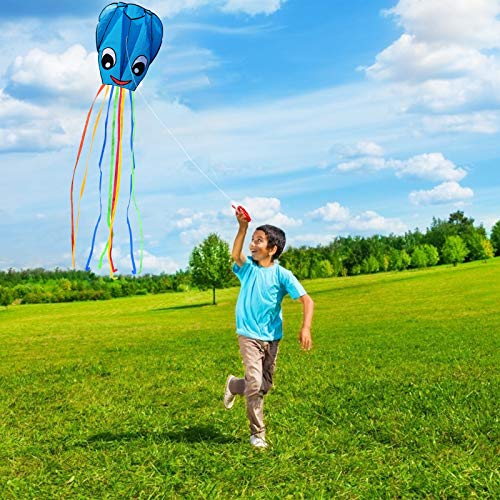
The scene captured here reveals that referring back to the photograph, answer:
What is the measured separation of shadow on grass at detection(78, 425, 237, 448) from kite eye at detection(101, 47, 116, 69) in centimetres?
465

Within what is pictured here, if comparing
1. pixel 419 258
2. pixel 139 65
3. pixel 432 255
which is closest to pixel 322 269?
pixel 419 258

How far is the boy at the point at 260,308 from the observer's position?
6.20m

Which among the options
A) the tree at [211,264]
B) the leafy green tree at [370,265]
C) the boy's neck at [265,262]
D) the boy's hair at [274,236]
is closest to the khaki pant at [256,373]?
the boy's neck at [265,262]

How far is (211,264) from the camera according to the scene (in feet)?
162

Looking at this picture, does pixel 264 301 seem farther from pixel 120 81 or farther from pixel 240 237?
pixel 120 81

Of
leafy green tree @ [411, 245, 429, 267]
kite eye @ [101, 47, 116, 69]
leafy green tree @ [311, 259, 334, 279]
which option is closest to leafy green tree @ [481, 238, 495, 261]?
leafy green tree @ [411, 245, 429, 267]

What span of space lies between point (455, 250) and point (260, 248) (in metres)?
76.0

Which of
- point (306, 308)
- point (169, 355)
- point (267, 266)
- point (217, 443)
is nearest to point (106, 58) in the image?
point (267, 266)

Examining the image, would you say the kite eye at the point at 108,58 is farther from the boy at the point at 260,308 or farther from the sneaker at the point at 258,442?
the sneaker at the point at 258,442

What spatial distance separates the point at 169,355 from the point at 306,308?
9.03 m

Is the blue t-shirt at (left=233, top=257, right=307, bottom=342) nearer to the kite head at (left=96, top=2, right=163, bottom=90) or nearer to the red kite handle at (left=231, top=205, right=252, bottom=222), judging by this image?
the red kite handle at (left=231, top=205, right=252, bottom=222)

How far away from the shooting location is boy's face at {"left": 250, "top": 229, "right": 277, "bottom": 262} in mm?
6336

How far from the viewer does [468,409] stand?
7457mm

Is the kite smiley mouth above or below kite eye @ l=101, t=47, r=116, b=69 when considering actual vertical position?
below
